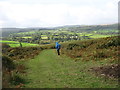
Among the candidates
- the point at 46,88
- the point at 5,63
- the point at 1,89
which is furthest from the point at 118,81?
the point at 5,63

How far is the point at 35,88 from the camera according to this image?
1150 centimetres

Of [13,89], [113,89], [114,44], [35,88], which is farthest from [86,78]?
[114,44]

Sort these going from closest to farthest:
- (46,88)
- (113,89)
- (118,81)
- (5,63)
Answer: (113,89), (46,88), (118,81), (5,63)

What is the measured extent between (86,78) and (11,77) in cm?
587

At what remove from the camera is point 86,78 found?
536 inches

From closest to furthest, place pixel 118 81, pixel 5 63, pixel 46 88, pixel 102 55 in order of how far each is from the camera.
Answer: pixel 46 88 < pixel 118 81 < pixel 5 63 < pixel 102 55

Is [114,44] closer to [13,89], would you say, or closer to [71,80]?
[71,80]

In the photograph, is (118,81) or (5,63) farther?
(5,63)

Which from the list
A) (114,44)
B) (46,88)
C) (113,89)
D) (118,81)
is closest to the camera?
(113,89)

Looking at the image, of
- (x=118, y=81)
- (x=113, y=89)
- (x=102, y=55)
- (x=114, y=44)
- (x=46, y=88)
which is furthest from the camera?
(x=114, y=44)

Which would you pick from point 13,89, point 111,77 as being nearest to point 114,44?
point 111,77

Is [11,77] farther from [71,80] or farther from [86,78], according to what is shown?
[86,78]

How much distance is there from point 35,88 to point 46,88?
0.78 m

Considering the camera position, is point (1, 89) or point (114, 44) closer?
point (1, 89)
